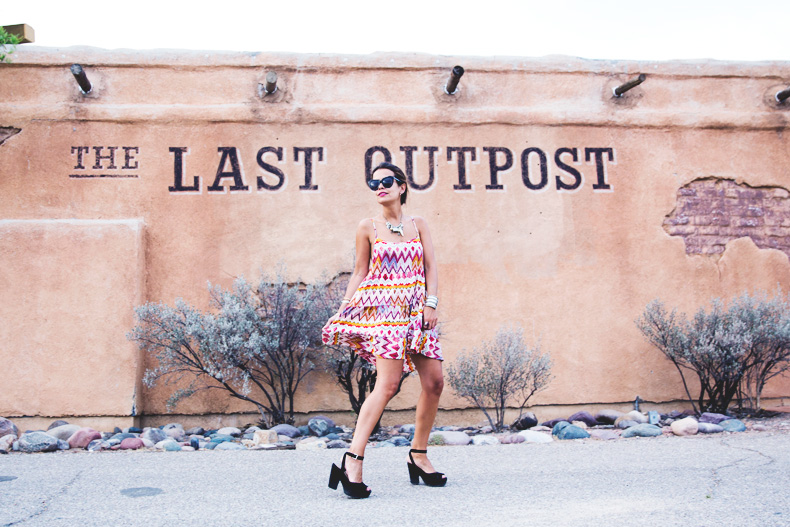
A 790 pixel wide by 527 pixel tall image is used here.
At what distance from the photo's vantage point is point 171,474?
4.47 m

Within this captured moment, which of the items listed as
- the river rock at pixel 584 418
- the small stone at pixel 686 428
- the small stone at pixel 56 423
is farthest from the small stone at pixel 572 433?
the small stone at pixel 56 423

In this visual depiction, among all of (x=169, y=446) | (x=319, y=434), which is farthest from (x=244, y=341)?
(x=169, y=446)

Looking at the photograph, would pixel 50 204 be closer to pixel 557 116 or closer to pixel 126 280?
pixel 126 280

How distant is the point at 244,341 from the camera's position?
6.80 m

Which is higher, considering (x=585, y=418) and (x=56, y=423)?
(x=56, y=423)

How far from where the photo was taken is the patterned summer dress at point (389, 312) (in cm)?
377

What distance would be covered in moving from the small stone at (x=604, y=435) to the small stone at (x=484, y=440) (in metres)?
0.87

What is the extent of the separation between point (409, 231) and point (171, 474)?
211cm

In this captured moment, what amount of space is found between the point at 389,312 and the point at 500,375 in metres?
3.29

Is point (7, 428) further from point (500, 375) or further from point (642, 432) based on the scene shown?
point (642, 432)

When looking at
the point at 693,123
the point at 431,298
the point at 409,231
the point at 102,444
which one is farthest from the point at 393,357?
the point at 693,123

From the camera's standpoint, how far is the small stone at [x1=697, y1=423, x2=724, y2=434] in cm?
630

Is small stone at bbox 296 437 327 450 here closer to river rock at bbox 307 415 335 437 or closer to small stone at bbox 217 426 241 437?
river rock at bbox 307 415 335 437

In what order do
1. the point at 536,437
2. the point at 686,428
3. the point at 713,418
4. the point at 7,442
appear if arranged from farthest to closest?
the point at 713,418 → the point at 686,428 → the point at 536,437 → the point at 7,442
